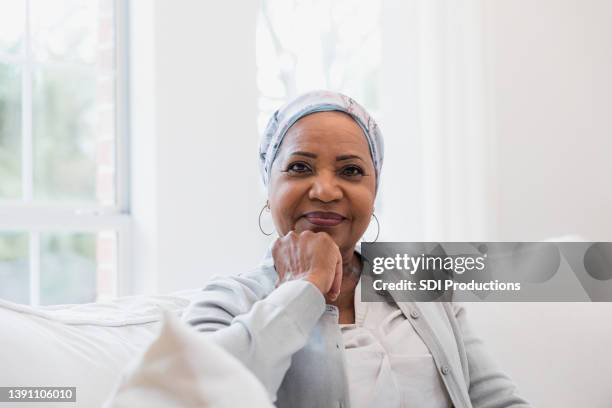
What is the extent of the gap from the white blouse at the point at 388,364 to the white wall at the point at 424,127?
1.48m

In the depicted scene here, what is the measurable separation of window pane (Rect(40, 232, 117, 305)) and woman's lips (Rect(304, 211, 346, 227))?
165 centimetres

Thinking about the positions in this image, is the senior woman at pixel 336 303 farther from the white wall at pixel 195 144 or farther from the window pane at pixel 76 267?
the window pane at pixel 76 267

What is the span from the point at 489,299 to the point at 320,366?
80 centimetres

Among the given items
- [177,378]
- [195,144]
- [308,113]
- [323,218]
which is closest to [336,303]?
[323,218]

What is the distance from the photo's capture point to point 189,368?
2.65 ft

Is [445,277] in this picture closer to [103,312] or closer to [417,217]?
[103,312]

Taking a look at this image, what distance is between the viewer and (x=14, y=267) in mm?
2922

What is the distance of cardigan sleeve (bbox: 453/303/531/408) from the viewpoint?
168cm

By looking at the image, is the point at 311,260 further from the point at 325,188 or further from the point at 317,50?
the point at 317,50

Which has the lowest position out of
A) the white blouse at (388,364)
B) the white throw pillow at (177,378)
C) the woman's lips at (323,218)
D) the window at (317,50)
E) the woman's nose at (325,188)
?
the white throw pillow at (177,378)

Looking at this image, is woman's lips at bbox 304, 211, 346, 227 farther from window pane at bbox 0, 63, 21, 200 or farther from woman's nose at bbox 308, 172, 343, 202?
window pane at bbox 0, 63, 21, 200

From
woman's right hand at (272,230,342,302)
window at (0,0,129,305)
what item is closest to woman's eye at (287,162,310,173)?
woman's right hand at (272,230,342,302)

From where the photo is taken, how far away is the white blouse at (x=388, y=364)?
1.52m

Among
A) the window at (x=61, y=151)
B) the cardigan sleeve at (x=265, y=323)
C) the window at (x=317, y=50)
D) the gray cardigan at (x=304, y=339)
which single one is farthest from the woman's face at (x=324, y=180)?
the window at (x=317, y=50)
